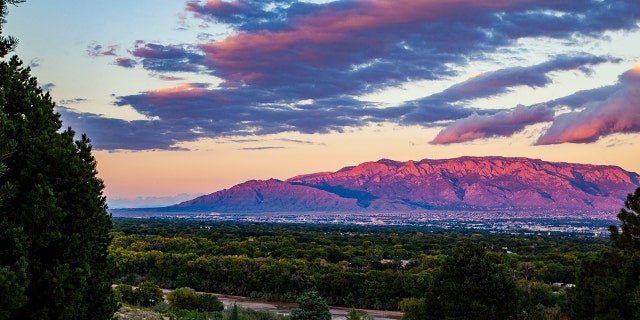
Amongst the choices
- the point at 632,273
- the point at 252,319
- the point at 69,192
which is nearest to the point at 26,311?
the point at 69,192

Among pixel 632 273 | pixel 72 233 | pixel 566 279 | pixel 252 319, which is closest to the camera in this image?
pixel 72 233

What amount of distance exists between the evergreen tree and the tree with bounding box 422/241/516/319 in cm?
1050

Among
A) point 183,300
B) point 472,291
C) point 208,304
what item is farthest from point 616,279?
point 183,300

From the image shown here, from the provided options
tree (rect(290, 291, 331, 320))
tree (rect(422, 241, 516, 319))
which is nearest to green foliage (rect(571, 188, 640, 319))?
tree (rect(422, 241, 516, 319))

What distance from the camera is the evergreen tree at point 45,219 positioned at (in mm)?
7609

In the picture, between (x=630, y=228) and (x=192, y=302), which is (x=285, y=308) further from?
(x=630, y=228)

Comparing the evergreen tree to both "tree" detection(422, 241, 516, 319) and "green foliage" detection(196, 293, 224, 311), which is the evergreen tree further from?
"green foliage" detection(196, 293, 224, 311)

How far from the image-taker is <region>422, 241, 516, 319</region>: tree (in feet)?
54.7

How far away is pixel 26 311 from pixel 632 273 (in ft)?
40.2

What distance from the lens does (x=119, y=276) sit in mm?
49531

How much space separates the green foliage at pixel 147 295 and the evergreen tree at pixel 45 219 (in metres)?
22.5

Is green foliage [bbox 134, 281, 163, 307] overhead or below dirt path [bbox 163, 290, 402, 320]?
overhead

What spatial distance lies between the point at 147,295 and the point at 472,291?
20.9 m

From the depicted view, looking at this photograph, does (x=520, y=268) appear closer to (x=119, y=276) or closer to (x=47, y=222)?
(x=119, y=276)
